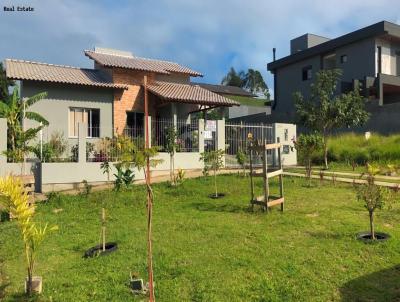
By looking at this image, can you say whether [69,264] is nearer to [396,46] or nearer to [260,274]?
[260,274]

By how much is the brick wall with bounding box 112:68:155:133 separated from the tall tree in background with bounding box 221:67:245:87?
5174 centimetres

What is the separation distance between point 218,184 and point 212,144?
14.4 feet

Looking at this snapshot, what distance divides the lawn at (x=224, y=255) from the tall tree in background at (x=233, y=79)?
63.1 meters

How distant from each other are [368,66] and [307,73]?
624 centimetres

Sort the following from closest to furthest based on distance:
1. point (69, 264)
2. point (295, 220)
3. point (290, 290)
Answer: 1. point (290, 290)
2. point (69, 264)
3. point (295, 220)

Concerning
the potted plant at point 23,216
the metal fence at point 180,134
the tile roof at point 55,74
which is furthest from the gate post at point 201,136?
the potted plant at point 23,216

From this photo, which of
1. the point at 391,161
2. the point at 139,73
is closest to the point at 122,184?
the point at 139,73

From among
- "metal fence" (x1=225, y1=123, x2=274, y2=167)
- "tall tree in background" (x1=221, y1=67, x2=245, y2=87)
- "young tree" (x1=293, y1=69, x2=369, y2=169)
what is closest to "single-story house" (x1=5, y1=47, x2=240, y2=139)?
"metal fence" (x1=225, y1=123, x2=274, y2=167)

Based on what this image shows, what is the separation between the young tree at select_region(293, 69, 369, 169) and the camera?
59.9ft

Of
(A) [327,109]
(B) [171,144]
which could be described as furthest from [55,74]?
(A) [327,109]

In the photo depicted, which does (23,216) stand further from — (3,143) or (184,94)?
(184,94)

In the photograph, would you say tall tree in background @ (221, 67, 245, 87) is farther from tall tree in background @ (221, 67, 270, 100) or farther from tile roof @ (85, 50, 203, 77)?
tile roof @ (85, 50, 203, 77)

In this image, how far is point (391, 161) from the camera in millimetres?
17359

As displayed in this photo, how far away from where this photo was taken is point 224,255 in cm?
606
